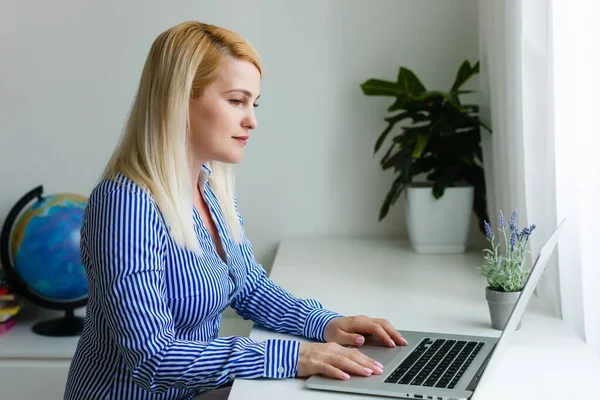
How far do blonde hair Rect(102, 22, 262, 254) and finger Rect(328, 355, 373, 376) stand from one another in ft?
1.07

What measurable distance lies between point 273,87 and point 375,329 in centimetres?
140

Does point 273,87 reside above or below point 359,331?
above

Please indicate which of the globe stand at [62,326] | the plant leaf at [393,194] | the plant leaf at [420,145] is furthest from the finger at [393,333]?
the globe stand at [62,326]

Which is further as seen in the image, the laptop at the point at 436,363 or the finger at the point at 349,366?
the finger at the point at 349,366

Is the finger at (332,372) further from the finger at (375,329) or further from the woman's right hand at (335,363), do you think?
the finger at (375,329)

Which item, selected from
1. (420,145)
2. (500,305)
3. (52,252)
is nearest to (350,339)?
(500,305)

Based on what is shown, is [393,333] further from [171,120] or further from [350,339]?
[171,120]

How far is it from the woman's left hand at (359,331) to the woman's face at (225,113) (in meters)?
0.36

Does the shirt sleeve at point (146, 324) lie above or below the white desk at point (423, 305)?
above

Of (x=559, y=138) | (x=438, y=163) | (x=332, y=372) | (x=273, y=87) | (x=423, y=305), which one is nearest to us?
(x=332, y=372)

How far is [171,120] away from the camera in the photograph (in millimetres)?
1343

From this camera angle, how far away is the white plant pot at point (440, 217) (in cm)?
229

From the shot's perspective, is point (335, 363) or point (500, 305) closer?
point (335, 363)

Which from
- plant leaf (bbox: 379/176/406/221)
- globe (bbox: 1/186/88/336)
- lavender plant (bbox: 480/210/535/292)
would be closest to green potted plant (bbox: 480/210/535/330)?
lavender plant (bbox: 480/210/535/292)
